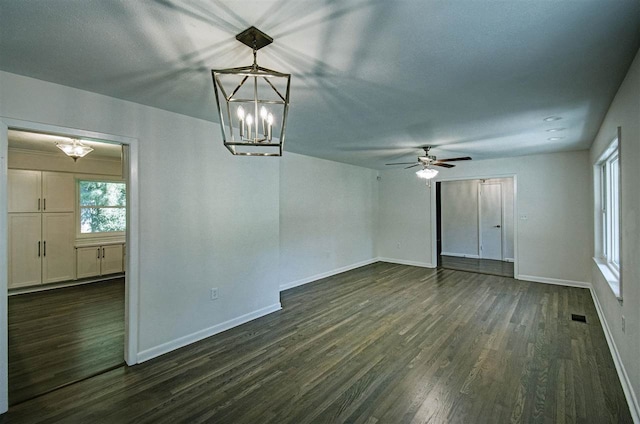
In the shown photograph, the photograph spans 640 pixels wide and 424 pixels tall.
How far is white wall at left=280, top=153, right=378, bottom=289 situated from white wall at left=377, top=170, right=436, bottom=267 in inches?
12.2

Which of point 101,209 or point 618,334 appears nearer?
point 618,334

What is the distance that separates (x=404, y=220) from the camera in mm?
7523

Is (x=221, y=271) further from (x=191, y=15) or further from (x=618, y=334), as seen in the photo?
(x=618, y=334)

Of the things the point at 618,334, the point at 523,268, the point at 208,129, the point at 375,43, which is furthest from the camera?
the point at 523,268

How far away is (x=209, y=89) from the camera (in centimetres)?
256

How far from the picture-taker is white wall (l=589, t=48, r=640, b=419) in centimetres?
206

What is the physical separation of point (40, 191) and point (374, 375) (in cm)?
645

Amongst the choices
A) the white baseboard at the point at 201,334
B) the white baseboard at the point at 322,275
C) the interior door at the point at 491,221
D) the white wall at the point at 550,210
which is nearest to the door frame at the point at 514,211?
the white wall at the point at 550,210

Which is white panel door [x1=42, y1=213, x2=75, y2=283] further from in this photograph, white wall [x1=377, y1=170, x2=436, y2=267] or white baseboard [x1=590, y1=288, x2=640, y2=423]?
white baseboard [x1=590, y1=288, x2=640, y2=423]

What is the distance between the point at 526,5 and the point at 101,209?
7367 millimetres

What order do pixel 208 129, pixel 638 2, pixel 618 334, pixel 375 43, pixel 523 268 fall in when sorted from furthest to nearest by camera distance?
1. pixel 523 268
2. pixel 208 129
3. pixel 618 334
4. pixel 375 43
5. pixel 638 2

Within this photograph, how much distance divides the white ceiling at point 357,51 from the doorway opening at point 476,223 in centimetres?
496

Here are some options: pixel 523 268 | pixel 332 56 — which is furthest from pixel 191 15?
pixel 523 268

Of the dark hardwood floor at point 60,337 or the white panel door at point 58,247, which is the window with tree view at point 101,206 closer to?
the white panel door at point 58,247
